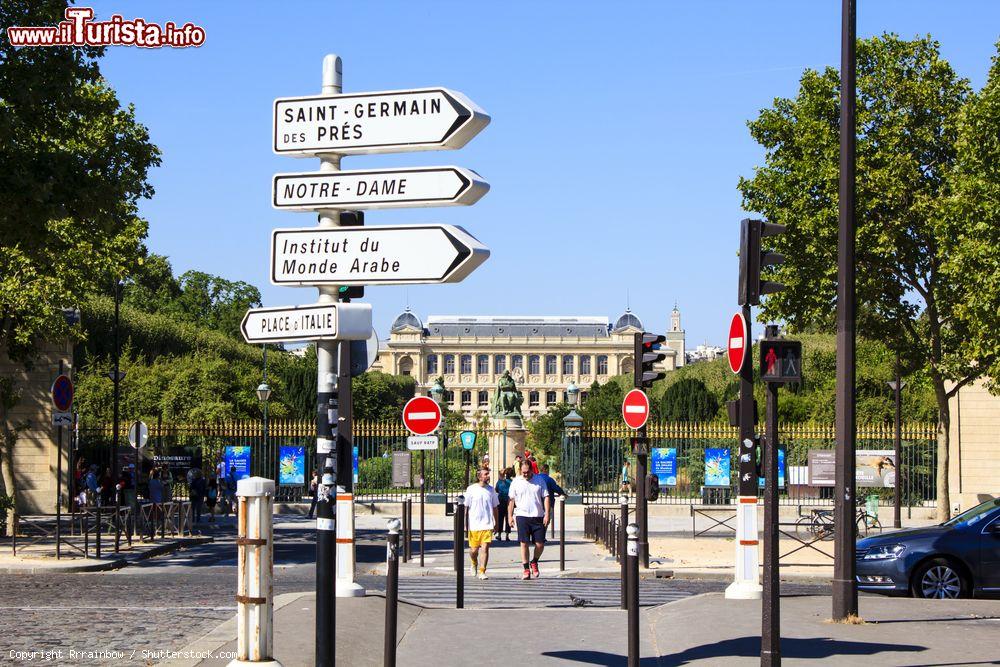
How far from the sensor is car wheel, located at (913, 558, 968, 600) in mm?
15969

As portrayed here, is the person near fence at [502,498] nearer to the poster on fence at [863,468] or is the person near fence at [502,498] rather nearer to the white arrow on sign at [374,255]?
the poster on fence at [863,468]

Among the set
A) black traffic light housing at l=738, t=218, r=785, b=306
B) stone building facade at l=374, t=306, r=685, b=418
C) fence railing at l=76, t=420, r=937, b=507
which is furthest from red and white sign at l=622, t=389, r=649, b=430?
stone building facade at l=374, t=306, r=685, b=418

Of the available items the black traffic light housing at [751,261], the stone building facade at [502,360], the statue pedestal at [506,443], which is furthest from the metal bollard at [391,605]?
the stone building facade at [502,360]

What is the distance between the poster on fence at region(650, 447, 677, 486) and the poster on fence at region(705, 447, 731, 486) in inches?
55.9

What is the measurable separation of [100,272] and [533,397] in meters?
136

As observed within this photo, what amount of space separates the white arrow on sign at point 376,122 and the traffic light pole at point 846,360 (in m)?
6.73

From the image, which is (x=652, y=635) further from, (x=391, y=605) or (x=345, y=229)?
(x=345, y=229)

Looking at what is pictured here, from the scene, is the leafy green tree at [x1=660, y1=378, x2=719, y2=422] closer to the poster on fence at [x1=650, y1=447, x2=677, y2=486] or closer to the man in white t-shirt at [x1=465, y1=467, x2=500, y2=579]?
the poster on fence at [x1=650, y1=447, x2=677, y2=486]

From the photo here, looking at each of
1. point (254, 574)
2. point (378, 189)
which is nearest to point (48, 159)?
point (254, 574)

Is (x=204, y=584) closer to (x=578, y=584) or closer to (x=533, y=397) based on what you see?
(x=578, y=584)

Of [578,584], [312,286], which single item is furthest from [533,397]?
[312,286]

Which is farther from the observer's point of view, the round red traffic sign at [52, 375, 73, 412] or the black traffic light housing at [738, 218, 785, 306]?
the round red traffic sign at [52, 375, 73, 412]

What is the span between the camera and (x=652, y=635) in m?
12.3

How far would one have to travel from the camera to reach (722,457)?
112ft
